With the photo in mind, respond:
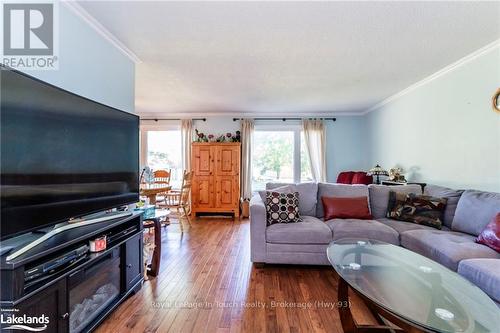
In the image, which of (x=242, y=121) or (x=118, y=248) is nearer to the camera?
(x=118, y=248)

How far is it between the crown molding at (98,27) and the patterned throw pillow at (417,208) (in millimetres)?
3606

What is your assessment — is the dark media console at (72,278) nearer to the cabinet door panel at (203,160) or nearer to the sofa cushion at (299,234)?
the sofa cushion at (299,234)

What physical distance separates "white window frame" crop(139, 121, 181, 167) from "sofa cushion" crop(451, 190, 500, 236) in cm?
523

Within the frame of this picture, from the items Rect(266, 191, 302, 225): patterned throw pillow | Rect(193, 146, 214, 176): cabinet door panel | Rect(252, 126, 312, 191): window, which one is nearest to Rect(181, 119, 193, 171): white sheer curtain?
Rect(193, 146, 214, 176): cabinet door panel

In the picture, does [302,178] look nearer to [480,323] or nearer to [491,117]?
[491,117]

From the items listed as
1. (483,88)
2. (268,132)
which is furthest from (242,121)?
(483,88)

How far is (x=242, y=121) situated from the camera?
5.43m

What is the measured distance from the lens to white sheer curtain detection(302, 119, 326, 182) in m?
5.32

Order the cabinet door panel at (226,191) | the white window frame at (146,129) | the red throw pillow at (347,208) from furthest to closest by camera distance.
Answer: the white window frame at (146,129)
the cabinet door panel at (226,191)
the red throw pillow at (347,208)

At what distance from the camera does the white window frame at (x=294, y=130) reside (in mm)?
5453

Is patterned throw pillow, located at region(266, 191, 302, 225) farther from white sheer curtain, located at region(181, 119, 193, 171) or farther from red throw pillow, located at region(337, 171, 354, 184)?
white sheer curtain, located at region(181, 119, 193, 171)

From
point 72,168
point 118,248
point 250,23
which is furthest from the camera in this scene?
point 250,23

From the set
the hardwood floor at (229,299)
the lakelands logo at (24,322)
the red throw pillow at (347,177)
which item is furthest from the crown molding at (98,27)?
the red throw pillow at (347,177)

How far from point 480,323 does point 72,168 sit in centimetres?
239
